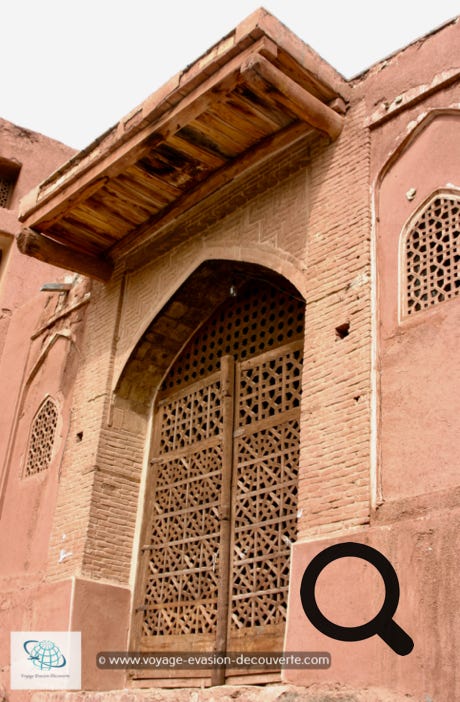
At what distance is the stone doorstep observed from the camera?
416cm

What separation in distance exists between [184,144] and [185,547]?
304cm

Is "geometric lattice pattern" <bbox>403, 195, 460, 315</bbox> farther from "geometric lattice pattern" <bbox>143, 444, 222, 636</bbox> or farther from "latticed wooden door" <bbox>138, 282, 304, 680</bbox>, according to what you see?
"geometric lattice pattern" <bbox>143, 444, 222, 636</bbox>

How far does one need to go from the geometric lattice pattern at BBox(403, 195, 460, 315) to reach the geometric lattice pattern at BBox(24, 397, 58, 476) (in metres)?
4.23

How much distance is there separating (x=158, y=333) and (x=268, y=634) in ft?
9.08

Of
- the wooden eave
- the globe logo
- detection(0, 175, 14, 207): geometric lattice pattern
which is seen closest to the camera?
the wooden eave

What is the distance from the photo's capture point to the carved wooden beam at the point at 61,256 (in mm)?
7734

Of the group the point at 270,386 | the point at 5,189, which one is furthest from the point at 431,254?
the point at 5,189

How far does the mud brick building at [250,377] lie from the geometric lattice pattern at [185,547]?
0.02 metres

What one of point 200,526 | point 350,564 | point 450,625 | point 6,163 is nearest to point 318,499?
point 350,564

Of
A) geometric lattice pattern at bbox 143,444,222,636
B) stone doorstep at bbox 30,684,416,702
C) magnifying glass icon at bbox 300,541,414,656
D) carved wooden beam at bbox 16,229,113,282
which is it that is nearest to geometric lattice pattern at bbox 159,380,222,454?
geometric lattice pattern at bbox 143,444,222,636

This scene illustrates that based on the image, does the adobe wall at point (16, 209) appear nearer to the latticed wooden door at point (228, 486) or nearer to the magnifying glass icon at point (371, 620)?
the latticed wooden door at point (228, 486)

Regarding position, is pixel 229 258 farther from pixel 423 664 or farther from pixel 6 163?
pixel 6 163

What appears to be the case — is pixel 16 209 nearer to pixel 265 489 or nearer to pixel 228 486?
pixel 228 486

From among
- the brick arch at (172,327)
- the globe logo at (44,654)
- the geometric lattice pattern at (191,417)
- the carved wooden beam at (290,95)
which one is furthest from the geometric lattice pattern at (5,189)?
the carved wooden beam at (290,95)
